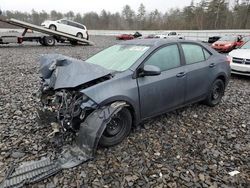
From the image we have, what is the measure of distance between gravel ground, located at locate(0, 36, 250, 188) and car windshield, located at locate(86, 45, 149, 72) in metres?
1.16

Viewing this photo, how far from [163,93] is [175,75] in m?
0.43

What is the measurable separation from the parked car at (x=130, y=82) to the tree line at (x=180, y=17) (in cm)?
4948

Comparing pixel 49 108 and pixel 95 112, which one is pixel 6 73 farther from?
pixel 95 112

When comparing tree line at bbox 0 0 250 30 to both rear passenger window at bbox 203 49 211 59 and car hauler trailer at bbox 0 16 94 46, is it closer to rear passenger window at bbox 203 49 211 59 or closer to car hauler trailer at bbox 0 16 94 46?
car hauler trailer at bbox 0 16 94 46

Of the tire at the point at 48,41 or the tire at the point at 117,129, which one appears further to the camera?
the tire at the point at 48,41

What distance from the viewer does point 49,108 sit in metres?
3.43

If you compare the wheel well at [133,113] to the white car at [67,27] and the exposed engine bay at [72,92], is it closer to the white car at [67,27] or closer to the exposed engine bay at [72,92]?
the exposed engine bay at [72,92]

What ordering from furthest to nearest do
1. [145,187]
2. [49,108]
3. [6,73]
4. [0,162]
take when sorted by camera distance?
[6,73] → [49,108] → [0,162] → [145,187]

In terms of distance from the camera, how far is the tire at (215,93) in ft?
16.1

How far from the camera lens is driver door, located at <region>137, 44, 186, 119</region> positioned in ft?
11.9

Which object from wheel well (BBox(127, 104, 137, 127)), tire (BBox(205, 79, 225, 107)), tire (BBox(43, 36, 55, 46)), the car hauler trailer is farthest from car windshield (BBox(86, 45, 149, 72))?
tire (BBox(43, 36, 55, 46))

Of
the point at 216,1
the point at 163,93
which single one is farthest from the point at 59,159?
the point at 216,1

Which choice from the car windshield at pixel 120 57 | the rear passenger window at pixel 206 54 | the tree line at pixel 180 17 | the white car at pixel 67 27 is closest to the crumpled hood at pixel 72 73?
the car windshield at pixel 120 57

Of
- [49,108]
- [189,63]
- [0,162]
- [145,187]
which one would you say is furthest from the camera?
[189,63]
